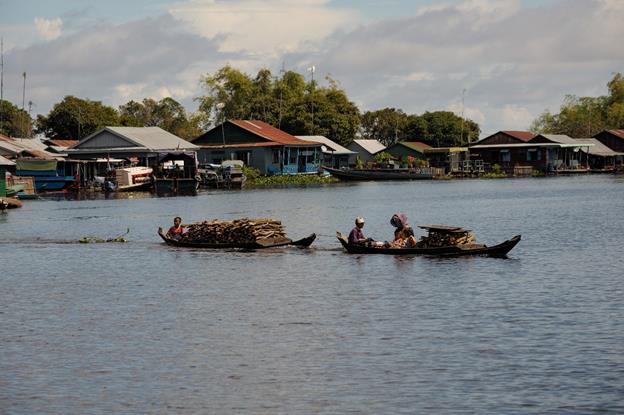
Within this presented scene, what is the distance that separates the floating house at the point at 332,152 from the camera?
406 ft

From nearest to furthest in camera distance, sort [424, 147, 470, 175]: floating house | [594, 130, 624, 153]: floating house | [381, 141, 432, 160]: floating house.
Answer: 1. [424, 147, 470, 175]: floating house
2. [381, 141, 432, 160]: floating house
3. [594, 130, 624, 153]: floating house

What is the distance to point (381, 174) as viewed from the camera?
387ft

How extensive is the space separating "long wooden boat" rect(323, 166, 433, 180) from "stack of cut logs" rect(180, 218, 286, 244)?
76.5 meters

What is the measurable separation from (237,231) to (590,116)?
149 m

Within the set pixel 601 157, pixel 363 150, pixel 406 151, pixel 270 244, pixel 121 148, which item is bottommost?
pixel 270 244

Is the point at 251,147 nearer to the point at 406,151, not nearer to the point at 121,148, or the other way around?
the point at 121,148

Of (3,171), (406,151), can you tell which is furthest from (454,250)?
(406,151)

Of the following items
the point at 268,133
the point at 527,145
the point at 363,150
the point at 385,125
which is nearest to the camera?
the point at 268,133

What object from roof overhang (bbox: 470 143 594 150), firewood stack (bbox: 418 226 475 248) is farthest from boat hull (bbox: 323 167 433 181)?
firewood stack (bbox: 418 226 475 248)

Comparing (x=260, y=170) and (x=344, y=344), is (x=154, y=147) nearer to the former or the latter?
(x=260, y=170)

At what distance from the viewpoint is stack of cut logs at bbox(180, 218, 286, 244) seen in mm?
37562

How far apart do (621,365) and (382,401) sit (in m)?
4.90

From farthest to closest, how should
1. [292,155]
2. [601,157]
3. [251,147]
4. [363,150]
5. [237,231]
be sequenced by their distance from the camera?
[601,157] < [363,150] < [292,155] < [251,147] < [237,231]

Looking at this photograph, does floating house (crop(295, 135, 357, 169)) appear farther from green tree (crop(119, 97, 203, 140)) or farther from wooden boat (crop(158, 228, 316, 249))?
wooden boat (crop(158, 228, 316, 249))
